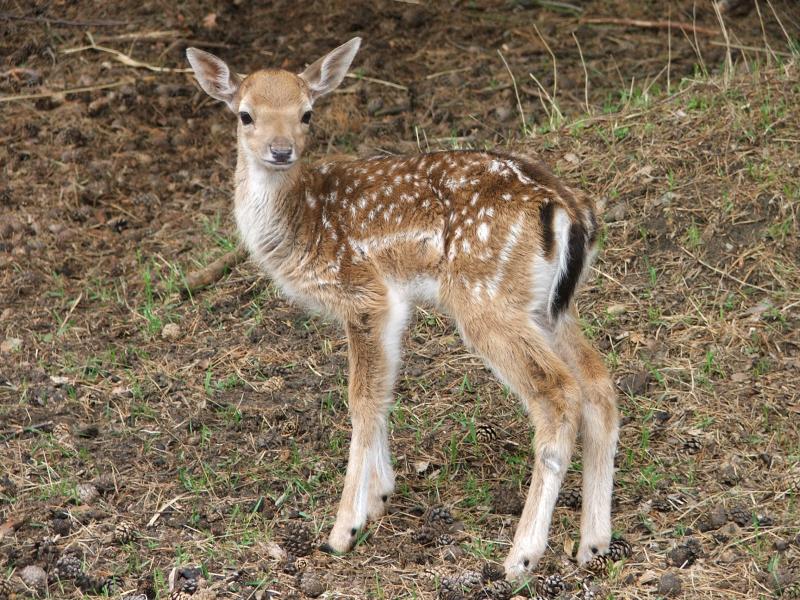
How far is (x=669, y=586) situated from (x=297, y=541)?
1578 millimetres

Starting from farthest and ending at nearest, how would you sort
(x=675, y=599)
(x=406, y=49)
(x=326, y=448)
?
(x=406, y=49), (x=326, y=448), (x=675, y=599)

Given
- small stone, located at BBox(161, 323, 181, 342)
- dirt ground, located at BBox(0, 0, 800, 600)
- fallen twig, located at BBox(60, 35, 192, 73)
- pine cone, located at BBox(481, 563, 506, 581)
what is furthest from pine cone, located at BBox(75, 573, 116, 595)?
fallen twig, located at BBox(60, 35, 192, 73)

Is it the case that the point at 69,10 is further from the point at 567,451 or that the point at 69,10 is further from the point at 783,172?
the point at 567,451

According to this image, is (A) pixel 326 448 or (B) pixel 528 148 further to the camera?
(B) pixel 528 148

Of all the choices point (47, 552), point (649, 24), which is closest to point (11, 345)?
point (47, 552)

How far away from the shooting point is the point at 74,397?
21.2 feet

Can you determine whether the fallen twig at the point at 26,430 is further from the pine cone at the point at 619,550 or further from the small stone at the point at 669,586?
the small stone at the point at 669,586

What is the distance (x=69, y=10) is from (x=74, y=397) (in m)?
4.50

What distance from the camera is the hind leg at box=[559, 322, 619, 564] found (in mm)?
5121

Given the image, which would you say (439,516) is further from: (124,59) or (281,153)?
(124,59)

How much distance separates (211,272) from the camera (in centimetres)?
740

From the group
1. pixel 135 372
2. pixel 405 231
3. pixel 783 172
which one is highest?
pixel 405 231

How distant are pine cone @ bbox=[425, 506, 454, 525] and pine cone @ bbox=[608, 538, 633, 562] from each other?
28.8 inches

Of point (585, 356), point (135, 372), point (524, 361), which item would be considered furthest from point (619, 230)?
point (135, 372)
